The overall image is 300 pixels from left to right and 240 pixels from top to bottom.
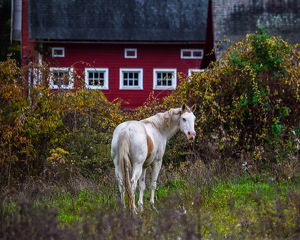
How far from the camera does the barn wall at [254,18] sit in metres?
17.3

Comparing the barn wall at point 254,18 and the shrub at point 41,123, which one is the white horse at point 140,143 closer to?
the shrub at point 41,123

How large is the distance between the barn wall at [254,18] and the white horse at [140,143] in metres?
11.2

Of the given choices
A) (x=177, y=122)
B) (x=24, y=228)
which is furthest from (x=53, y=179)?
(x=24, y=228)

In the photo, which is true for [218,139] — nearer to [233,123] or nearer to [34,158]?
[233,123]

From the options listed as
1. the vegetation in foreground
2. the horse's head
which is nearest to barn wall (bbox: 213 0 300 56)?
the vegetation in foreground

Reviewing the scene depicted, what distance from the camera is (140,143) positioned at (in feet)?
18.5

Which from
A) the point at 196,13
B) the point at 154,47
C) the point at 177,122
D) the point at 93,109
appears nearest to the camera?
the point at 177,122

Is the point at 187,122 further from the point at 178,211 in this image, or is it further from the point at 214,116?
the point at 214,116

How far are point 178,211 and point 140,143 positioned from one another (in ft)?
4.93

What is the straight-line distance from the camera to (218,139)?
9328 millimetres

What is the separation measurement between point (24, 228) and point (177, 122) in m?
3.67

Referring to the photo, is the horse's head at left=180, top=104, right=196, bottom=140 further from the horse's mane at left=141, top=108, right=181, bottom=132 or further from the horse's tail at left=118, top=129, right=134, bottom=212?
the horse's tail at left=118, top=129, right=134, bottom=212

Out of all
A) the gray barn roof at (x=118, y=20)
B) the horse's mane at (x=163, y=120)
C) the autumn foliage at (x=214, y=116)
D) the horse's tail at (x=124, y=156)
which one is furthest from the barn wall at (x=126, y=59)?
the horse's tail at (x=124, y=156)

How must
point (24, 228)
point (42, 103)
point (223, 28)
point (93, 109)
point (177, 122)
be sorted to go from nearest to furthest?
point (24, 228) < point (177, 122) < point (42, 103) < point (93, 109) < point (223, 28)
